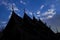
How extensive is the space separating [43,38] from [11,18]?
8.92 metres

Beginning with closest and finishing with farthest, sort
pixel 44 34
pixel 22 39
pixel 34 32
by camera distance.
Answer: pixel 22 39 < pixel 34 32 < pixel 44 34

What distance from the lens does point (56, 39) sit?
36.8 metres

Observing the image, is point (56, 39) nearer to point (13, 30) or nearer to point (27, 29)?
point (27, 29)

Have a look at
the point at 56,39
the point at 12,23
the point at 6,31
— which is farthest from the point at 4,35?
the point at 56,39

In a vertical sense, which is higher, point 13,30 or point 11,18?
point 11,18

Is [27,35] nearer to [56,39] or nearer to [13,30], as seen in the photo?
[13,30]

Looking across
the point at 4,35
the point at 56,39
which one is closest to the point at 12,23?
the point at 4,35

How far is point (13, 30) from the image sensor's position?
31609mm

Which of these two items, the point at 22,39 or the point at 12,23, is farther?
the point at 12,23

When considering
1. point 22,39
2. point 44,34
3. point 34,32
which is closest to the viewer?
point 22,39

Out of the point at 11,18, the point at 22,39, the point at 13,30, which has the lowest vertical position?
the point at 22,39

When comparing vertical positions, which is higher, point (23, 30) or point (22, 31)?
point (23, 30)

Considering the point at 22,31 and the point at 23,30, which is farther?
the point at 23,30

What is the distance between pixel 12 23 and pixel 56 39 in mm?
12338
